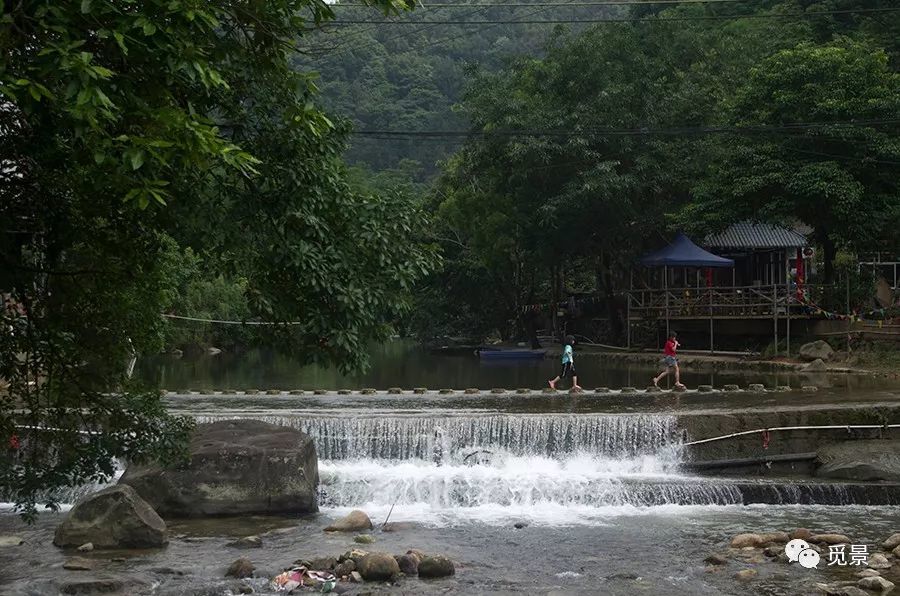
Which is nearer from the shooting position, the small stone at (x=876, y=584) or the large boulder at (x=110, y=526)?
the small stone at (x=876, y=584)

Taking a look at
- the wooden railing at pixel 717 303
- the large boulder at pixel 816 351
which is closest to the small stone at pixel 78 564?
the large boulder at pixel 816 351

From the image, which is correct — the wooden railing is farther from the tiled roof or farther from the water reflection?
the water reflection

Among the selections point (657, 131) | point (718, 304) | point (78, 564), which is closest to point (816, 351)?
point (718, 304)

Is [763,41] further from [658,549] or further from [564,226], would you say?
[658,549]

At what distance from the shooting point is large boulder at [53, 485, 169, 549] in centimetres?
1240

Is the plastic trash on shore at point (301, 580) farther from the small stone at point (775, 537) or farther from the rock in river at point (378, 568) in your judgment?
the small stone at point (775, 537)

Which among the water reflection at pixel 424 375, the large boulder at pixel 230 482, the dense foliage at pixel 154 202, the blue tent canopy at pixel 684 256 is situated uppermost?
the blue tent canopy at pixel 684 256

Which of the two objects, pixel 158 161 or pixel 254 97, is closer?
pixel 158 161

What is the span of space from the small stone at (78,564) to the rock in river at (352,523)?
3031 millimetres

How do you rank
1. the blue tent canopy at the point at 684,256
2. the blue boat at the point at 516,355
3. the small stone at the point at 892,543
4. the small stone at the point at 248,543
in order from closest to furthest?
the small stone at the point at 892,543
the small stone at the point at 248,543
the blue tent canopy at the point at 684,256
the blue boat at the point at 516,355

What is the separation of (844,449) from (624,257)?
22558 mm

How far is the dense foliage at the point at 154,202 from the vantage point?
5.72 metres

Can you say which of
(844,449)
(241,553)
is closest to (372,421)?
(241,553)

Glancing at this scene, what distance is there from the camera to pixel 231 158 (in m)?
5.80
